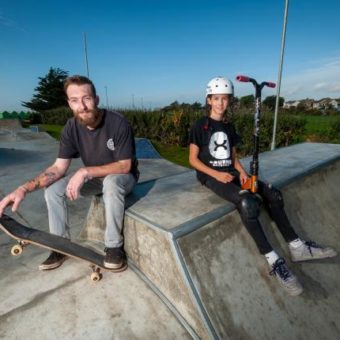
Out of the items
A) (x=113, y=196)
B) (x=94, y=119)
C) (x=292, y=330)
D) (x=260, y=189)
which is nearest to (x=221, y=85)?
(x=260, y=189)

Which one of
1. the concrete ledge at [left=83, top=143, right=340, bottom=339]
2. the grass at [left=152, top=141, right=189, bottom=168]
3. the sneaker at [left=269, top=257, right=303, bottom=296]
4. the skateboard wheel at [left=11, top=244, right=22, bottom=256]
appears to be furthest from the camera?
the grass at [left=152, top=141, right=189, bottom=168]

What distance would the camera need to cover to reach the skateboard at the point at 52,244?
8.59 feet

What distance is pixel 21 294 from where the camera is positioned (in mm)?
2514

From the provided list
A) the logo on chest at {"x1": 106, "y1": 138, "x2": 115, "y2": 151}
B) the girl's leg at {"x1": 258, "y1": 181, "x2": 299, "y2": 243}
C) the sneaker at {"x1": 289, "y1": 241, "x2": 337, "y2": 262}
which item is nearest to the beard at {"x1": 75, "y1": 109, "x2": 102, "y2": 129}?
the logo on chest at {"x1": 106, "y1": 138, "x2": 115, "y2": 151}

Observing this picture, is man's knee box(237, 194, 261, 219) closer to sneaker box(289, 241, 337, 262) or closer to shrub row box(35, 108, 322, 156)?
sneaker box(289, 241, 337, 262)

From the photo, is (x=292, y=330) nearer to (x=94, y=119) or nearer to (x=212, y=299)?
(x=212, y=299)

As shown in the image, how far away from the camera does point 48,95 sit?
52.5 metres

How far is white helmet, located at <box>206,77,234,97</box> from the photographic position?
329 centimetres

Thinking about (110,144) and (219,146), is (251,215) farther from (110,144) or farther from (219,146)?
(110,144)

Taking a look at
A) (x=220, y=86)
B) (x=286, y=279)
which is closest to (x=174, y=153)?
(x=220, y=86)

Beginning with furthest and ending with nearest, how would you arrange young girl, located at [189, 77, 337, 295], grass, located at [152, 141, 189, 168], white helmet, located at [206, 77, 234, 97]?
1. grass, located at [152, 141, 189, 168]
2. white helmet, located at [206, 77, 234, 97]
3. young girl, located at [189, 77, 337, 295]

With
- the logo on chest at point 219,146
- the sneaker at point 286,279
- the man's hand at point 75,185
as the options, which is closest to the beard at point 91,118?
the man's hand at point 75,185

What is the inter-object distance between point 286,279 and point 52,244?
7.02 ft

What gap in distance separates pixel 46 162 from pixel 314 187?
825cm
